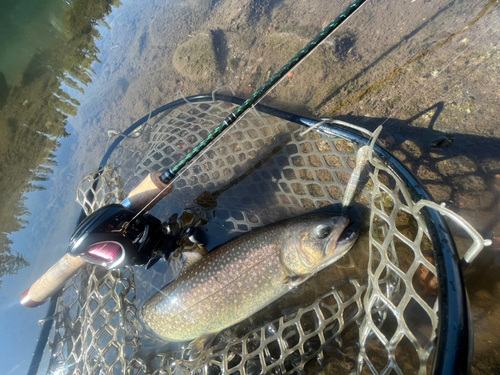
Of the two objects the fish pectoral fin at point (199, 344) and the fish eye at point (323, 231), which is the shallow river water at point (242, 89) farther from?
the fish pectoral fin at point (199, 344)

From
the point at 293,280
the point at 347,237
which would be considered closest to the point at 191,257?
the point at 293,280

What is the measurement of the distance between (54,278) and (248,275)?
7.53 ft

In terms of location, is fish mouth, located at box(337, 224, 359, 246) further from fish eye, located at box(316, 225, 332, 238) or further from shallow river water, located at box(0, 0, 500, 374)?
shallow river water, located at box(0, 0, 500, 374)

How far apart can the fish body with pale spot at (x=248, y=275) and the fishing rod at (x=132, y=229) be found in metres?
0.55

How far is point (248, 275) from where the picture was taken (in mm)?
2695

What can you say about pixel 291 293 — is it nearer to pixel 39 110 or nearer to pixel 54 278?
pixel 54 278

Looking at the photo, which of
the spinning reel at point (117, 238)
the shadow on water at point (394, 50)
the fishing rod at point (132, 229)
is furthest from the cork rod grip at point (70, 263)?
the shadow on water at point (394, 50)

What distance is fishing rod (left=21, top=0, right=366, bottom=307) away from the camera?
86.5 inches

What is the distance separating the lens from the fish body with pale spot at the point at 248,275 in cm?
263

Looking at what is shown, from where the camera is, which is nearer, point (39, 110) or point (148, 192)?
point (148, 192)

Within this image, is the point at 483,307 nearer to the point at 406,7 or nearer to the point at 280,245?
the point at 280,245

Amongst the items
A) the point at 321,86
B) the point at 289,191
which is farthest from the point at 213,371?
the point at 321,86

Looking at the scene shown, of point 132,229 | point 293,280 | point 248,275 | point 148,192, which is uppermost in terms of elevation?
point 148,192

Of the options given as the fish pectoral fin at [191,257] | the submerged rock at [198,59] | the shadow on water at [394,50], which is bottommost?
the shadow on water at [394,50]
